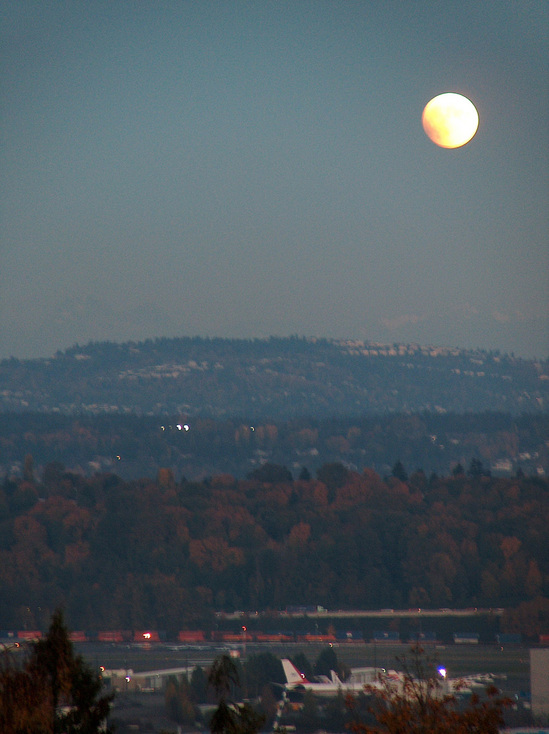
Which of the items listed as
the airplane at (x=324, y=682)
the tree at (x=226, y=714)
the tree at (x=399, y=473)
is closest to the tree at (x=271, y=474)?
the tree at (x=399, y=473)

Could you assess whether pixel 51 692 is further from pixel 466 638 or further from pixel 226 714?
pixel 466 638

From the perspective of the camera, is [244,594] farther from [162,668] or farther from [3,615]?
[162,668]

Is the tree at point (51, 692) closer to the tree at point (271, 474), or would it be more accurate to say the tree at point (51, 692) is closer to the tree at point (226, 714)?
the tree at point (226, 714)

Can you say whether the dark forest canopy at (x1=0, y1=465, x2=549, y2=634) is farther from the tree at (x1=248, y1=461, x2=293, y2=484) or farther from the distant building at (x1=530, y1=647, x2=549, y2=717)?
the distant building at (x1=530, y1=647, x2=549, y2=717)

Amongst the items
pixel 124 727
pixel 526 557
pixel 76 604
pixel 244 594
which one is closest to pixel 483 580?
pixel 526 557

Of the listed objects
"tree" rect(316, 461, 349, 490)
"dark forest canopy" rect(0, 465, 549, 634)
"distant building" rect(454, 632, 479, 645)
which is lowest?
"distant building" rect(454, 632, 479, 645)

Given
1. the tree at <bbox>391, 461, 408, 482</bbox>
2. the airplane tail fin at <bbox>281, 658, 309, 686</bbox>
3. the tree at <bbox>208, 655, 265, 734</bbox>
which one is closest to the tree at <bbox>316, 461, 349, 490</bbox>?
the tree at <bbox>391, 461, 408, 482</bbox>
